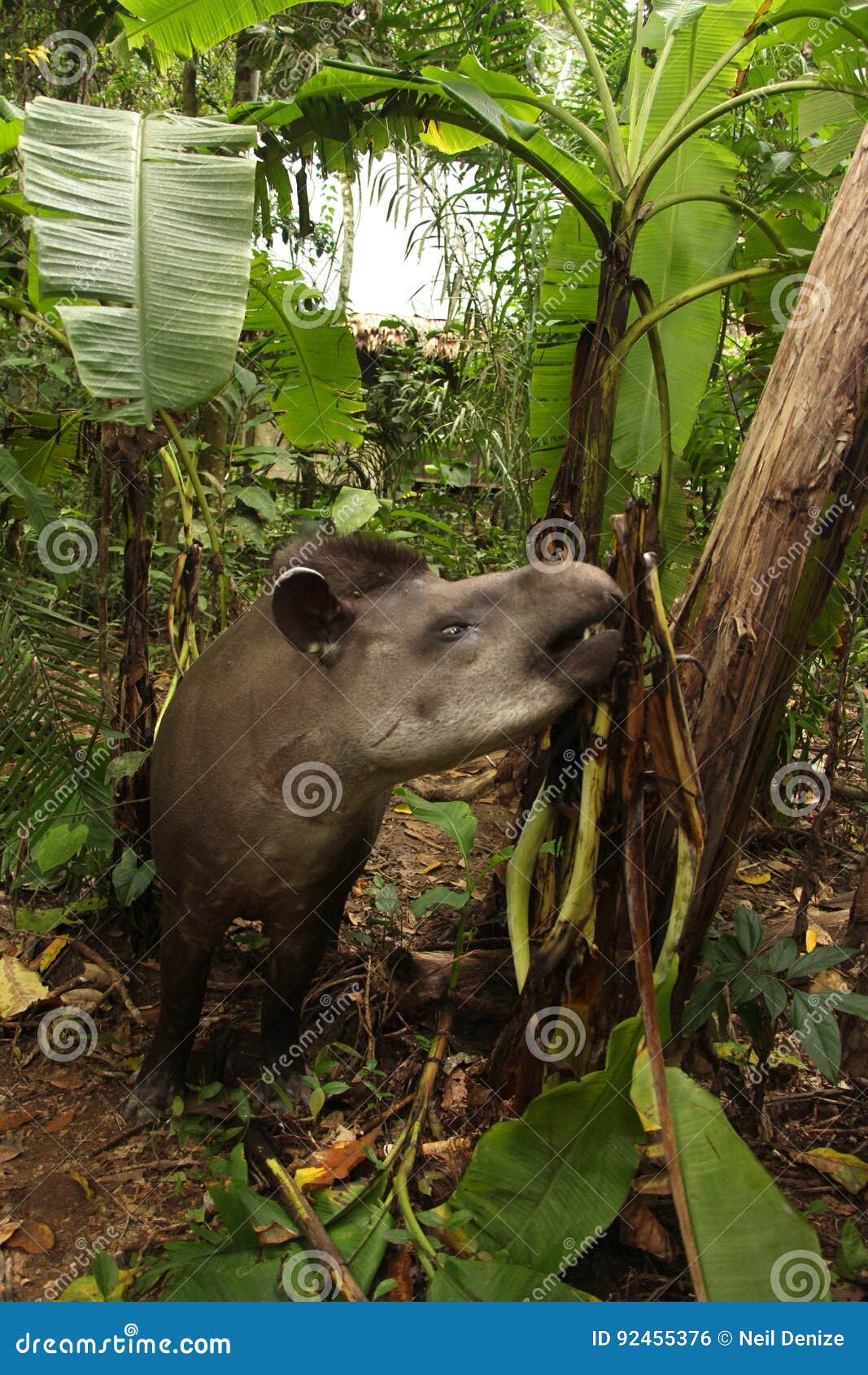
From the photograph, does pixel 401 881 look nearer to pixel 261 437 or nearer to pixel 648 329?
pixel 648 329

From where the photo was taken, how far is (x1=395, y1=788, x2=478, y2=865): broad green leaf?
3738 millimetres

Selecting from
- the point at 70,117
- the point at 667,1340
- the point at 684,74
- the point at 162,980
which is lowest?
the point at 162,980

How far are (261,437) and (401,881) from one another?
771 cm

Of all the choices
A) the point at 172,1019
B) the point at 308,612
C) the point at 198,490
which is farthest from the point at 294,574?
the point at 172,1019

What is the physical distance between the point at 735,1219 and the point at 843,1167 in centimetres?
113

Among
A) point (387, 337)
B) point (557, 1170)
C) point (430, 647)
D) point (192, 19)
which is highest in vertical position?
point (192, 19)

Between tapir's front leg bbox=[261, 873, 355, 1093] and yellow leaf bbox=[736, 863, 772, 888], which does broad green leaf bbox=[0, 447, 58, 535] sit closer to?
tapir's front leg bbox=[261, 873, 355, 1093]

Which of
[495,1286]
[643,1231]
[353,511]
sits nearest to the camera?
[495,1286]

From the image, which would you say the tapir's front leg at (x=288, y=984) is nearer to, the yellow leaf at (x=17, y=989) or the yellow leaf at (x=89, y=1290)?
the yellow leaf at (x=89, y=1290)

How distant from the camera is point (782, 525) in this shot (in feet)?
8.84

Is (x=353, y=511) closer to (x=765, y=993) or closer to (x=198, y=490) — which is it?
(x=198, y=490)

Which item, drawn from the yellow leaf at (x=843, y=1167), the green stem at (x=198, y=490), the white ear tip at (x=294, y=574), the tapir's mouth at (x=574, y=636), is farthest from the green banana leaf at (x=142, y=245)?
the yellow leaf at (x=843, y=1167)

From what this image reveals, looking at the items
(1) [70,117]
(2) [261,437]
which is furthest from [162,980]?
(2) [261,437]

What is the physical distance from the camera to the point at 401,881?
16.3ft
